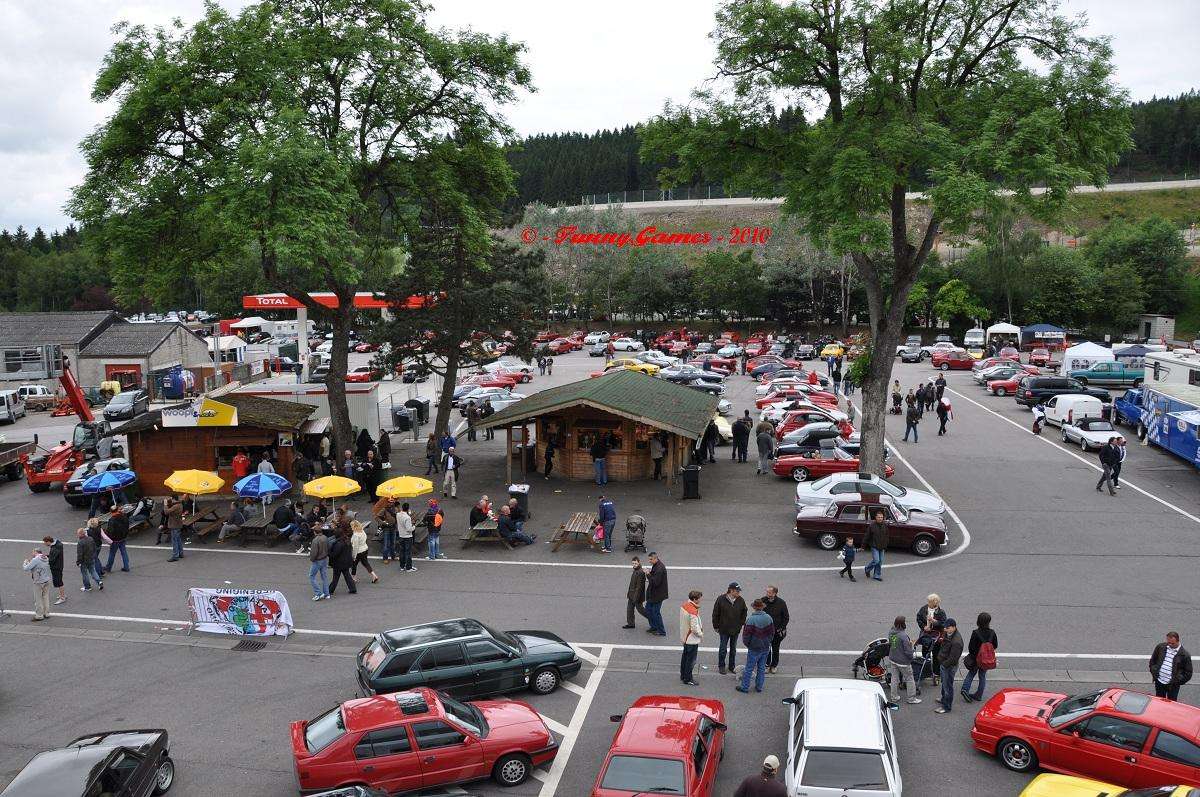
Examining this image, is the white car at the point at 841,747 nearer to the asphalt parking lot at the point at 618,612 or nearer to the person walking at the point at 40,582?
the asphalt parking lot at the point at 618,612

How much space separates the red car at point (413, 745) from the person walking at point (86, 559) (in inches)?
397

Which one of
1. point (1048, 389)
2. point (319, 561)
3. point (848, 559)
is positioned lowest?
point (848, 559)

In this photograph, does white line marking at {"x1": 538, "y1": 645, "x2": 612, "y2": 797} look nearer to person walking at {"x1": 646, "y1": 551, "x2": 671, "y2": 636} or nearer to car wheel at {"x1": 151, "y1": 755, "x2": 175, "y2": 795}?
person walking at {"x1": 646, "y1": 551, "x2": 671, "y2": 636}

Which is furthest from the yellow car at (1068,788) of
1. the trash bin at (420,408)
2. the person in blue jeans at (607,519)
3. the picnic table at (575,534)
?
the trash bin at (420,408)

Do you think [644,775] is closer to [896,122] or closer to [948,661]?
[948,661]

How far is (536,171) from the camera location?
15975cm

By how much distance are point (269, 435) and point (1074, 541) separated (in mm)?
21966

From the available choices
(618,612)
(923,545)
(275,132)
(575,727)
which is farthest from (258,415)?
(923,545)

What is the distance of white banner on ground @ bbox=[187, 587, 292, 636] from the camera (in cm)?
1617

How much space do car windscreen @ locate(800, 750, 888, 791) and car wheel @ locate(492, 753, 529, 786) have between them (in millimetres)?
3482

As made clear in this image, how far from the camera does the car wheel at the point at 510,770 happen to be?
36.4 feet

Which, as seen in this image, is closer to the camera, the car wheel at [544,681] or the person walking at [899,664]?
the person walking at [899,664]

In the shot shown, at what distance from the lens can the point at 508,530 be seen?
2144 cm

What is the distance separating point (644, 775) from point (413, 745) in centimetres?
292
